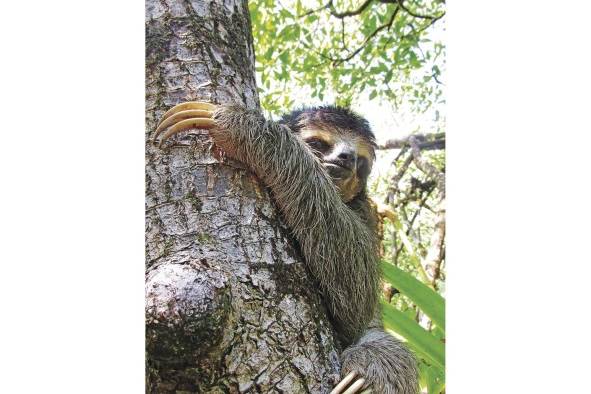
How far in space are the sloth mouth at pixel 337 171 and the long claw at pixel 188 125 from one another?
891 millimetres

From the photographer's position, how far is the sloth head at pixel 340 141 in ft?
8.58

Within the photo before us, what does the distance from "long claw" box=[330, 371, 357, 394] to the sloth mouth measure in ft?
3.58

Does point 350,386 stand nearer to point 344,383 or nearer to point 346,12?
point 344,383

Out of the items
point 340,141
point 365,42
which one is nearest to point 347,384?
point 340,141

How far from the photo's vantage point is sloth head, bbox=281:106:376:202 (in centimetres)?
262

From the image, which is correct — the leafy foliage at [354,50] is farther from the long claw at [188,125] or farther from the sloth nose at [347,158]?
the long claw at [188,125]

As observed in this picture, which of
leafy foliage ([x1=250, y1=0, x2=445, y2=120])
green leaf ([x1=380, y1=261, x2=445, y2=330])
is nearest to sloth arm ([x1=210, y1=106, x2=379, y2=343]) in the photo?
green leaf ([x1=380, y1=261, x2=445, y2=330])

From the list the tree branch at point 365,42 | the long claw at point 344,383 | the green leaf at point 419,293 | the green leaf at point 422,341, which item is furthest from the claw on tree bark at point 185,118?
the green leaf at point 422,341
